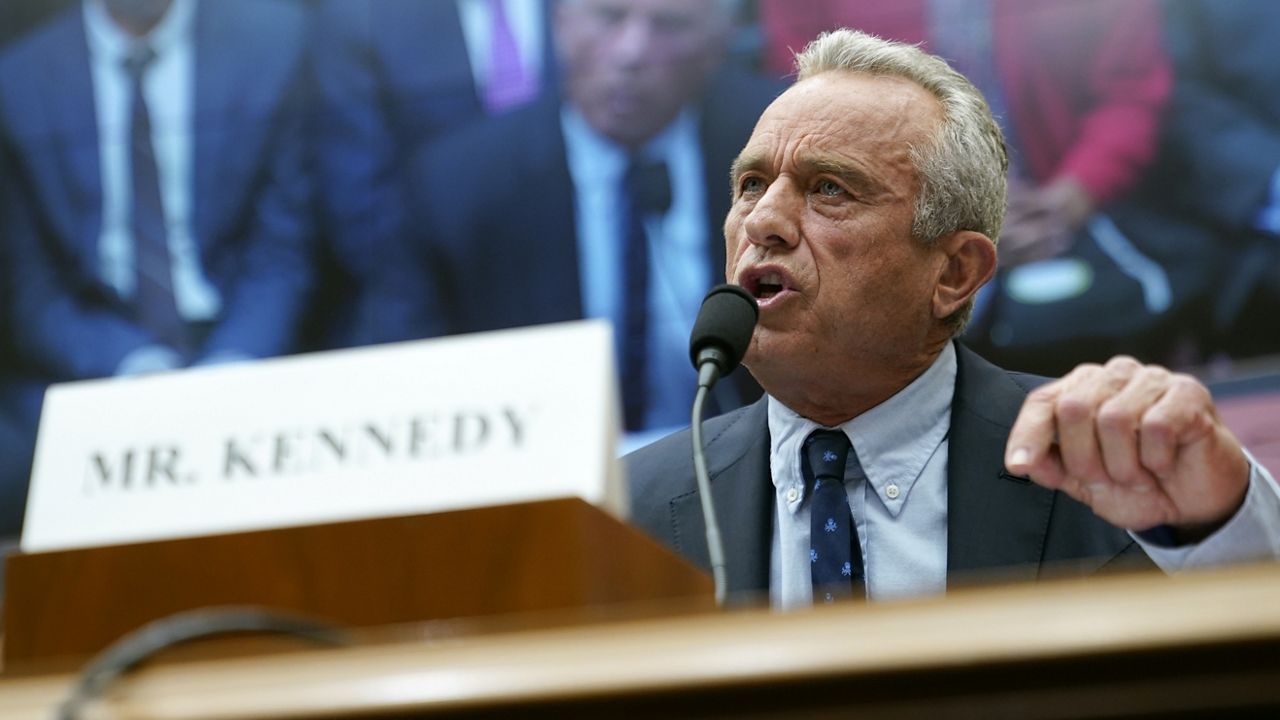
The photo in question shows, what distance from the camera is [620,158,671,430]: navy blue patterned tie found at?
388 centimetres

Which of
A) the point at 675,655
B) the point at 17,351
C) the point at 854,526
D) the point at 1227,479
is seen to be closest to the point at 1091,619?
the point at 675,655

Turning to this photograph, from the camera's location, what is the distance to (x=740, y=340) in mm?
1460

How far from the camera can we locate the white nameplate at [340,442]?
0.93 metres

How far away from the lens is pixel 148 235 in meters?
4.35

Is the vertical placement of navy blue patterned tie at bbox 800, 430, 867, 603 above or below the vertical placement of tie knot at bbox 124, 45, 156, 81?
below

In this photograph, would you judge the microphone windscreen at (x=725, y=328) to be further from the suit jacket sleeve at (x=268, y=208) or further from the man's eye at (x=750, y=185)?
the suit jacket sleeve at (x=268, y=208)

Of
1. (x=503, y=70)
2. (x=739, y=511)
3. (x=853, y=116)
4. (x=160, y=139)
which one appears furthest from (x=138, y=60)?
(x=739, y=511)

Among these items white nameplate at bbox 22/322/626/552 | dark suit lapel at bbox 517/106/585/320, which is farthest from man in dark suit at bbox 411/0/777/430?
white nameplate at bbox 22/322/626/552

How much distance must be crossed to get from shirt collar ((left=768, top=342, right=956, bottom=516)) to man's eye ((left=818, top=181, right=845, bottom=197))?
287 millimetres

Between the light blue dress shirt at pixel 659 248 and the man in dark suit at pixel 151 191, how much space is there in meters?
0.85

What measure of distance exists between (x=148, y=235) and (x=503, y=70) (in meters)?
1.19

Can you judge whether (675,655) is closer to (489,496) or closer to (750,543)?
(489,496)

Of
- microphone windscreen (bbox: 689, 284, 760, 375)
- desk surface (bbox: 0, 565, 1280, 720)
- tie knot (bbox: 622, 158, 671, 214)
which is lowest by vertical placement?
desk surface (bbox: 0, 565, 1280, 720)

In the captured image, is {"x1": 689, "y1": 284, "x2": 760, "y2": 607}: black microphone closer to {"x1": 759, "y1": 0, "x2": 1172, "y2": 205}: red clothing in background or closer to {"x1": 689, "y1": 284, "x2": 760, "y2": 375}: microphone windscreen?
{"x1": 689, "y1": 284, "x2": 760, "y2": 375}: microphone windscreen
